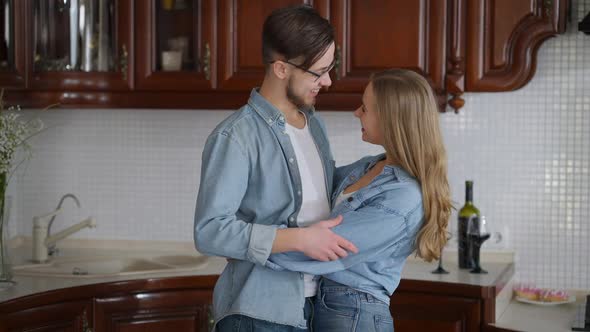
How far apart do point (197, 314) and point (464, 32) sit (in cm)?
139

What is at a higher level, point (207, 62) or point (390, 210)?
point (207, 62)

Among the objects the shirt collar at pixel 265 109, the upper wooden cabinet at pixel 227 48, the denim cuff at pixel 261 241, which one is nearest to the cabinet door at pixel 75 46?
the upper wooden cabinet at pixel 227 48

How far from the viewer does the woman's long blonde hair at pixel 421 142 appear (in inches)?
86.5

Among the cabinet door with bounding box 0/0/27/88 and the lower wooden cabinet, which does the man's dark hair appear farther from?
the cabinet door with bounding box 0/0/27/88

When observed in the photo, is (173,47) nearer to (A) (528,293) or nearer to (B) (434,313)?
(B) (434,313)

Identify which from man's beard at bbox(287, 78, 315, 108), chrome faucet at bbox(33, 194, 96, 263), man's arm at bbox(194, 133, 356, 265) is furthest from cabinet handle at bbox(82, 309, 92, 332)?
man's beard at bbox(287, 78, 315, 108)

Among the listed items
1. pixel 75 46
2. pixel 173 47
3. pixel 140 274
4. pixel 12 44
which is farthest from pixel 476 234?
pixel 12 44

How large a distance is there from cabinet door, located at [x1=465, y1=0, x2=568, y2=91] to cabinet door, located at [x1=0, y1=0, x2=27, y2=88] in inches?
65.9

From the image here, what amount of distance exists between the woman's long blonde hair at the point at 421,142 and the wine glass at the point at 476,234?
1.24 meters

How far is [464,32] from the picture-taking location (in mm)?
3420

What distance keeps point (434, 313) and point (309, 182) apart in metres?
1.12

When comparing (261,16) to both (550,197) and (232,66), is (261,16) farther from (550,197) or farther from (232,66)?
(550,197)

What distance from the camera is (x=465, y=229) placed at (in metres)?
3.46

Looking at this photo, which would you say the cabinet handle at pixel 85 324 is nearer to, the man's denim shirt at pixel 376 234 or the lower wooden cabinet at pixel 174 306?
the lower wooden cabinet at pixel 174 306
